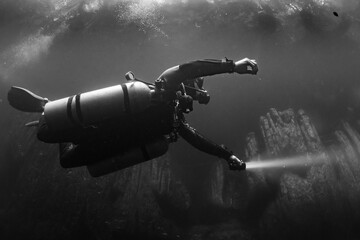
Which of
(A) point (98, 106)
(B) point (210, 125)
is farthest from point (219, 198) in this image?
(A) point (98, 106)

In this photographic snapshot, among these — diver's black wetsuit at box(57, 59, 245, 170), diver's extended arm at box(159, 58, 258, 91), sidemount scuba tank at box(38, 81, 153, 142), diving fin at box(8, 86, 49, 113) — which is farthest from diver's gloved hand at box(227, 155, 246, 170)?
diving fin at box(8, 86, 49, 113)

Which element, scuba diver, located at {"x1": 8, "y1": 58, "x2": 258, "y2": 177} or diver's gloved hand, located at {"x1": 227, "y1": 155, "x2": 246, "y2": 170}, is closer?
scuba diver, located at {"x1": 8, "y1": 58, "x2": 258, "y2": 177}

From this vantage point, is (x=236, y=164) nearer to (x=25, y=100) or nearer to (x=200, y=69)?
(x=200, y=69)

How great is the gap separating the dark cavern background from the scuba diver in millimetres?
5805

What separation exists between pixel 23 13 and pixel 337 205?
55.1 ft

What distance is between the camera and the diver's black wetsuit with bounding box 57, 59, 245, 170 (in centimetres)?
457

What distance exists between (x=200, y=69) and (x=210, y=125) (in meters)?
7.57

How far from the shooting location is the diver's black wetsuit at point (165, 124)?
4.57 m

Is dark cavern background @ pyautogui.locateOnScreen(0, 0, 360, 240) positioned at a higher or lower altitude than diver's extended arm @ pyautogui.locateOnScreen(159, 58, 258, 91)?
lower

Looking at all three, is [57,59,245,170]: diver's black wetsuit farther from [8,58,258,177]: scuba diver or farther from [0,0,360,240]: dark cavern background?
[0,0,360,240]: dark cavern background

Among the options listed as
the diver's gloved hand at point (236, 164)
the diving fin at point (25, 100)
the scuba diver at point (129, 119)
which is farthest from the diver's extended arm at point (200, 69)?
the diving fin at point (25, 100)

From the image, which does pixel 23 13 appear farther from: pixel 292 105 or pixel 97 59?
pixel 292 105

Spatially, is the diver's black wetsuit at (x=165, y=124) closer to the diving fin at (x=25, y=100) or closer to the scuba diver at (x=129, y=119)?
the scuba diver at (x=129, y=119)

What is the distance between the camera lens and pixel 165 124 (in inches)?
198
